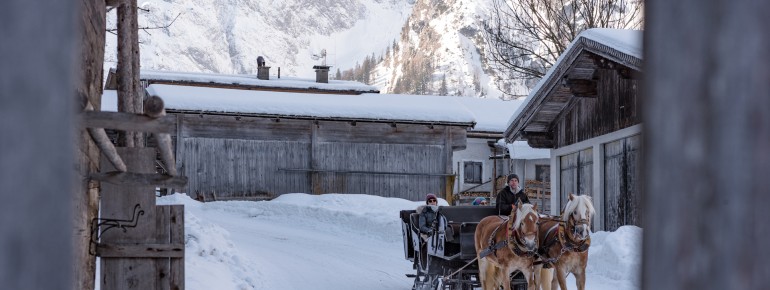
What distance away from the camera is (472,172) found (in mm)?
43875

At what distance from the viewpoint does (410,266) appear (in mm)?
18156

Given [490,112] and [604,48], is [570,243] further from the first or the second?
[490,112]

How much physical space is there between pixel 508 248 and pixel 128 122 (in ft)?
26.7

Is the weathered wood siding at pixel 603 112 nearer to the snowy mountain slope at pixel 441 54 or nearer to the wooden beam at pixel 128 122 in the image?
the wooden beam at pixel 128 122

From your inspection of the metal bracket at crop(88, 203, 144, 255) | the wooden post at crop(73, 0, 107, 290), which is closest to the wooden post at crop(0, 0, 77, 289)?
the wooden post at crop(73, 0, 107, 290)

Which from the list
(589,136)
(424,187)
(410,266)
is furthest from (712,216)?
(424,187)

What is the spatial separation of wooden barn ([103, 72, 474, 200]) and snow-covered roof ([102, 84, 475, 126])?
0.04 m

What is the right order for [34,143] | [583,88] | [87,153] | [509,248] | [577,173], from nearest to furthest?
1. [34,143]
2. [87,153]
3. [509,248]
4. [583,88]
5. [577,173]

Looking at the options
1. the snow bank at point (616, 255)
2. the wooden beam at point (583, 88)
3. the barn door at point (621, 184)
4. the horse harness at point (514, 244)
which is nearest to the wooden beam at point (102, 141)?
the horse harness at point (514, 244)

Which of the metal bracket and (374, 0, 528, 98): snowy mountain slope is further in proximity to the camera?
(374, 0, 528, 98): snowy mountain slope

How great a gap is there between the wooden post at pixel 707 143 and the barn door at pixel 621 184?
17614mm

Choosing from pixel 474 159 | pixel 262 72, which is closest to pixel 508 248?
pixel 474 159

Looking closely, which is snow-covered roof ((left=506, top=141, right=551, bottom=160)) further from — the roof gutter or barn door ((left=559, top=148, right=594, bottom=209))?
barn door ((left=559, top=148, right=594, bottom=209))

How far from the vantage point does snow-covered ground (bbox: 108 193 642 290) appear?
1472 centimetres
